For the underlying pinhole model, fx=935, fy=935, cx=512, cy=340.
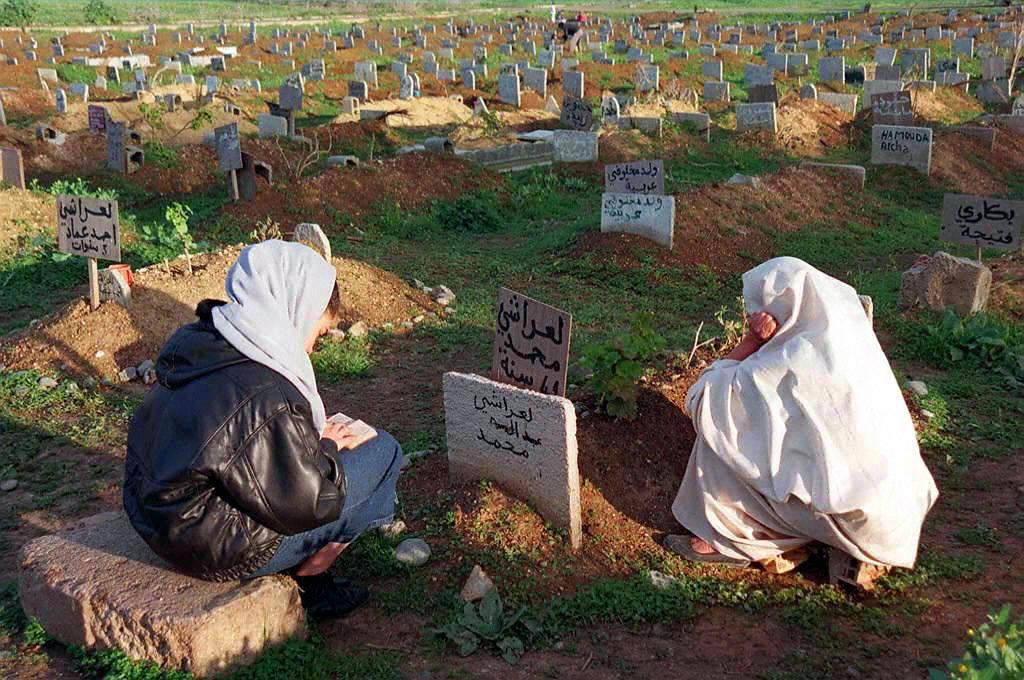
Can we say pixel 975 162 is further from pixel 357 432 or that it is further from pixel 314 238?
pixel 357 432

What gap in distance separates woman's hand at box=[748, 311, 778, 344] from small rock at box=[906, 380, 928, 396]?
2.38 m

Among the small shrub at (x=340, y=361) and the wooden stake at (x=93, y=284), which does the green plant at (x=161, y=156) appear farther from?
the small shrub at (x=340, y=361)

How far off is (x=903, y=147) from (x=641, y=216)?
6.32 metres

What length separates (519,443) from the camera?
4.28 metres

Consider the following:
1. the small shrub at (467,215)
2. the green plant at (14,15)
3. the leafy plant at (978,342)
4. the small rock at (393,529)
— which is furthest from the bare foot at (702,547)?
the green plant at (14,15)

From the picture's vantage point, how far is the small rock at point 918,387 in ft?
19.8

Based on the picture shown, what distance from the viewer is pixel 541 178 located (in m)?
13.9

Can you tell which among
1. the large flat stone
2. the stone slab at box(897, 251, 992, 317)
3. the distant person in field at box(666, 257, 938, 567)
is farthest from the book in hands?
the stone slab at box(897, 251, 992, 317)

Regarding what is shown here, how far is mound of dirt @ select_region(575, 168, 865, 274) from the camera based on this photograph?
9.85 meters

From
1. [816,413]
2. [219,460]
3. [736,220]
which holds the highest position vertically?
[219,460]

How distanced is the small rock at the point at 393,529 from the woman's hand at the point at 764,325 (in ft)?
6.10

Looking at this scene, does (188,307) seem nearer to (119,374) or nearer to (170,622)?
(119,374)

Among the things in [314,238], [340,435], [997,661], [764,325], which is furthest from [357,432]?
[314,238]

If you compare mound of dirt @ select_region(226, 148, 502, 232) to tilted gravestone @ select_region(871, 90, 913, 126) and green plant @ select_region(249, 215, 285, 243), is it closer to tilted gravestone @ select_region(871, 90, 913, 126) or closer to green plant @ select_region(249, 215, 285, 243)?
green plant @ select_region(249, 215, 285, 243)
